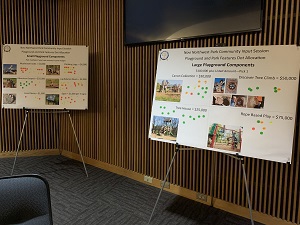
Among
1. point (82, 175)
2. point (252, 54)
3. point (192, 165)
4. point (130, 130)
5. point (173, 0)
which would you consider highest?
point (173, 0)

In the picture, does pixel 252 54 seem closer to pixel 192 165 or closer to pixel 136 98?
pixel 192 165

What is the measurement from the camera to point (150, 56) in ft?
10.9

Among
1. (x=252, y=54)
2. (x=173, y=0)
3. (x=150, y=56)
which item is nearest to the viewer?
(x=252, y=54)

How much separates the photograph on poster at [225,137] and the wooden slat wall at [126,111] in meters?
0.63

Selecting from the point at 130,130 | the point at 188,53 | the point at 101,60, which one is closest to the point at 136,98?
the point at 130,130

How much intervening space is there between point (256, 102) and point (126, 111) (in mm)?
2029

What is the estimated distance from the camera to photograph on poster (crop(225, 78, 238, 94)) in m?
2.19

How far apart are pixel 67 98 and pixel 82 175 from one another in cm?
121

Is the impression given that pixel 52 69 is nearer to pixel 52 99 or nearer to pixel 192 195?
pixel 52 99

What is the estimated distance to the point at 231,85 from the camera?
221 centimetres

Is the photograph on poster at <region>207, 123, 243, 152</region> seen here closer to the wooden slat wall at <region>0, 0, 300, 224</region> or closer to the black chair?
the wooden slat wall at <region>0, 0, 300, 224</region>

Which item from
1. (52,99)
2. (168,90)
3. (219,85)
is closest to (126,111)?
(52,99)

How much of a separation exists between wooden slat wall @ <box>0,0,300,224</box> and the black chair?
1.88 meters

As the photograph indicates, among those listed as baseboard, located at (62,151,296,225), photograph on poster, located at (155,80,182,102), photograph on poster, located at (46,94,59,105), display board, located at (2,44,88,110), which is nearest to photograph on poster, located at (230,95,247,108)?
photograph on poster, located at (155,80,182,102)
